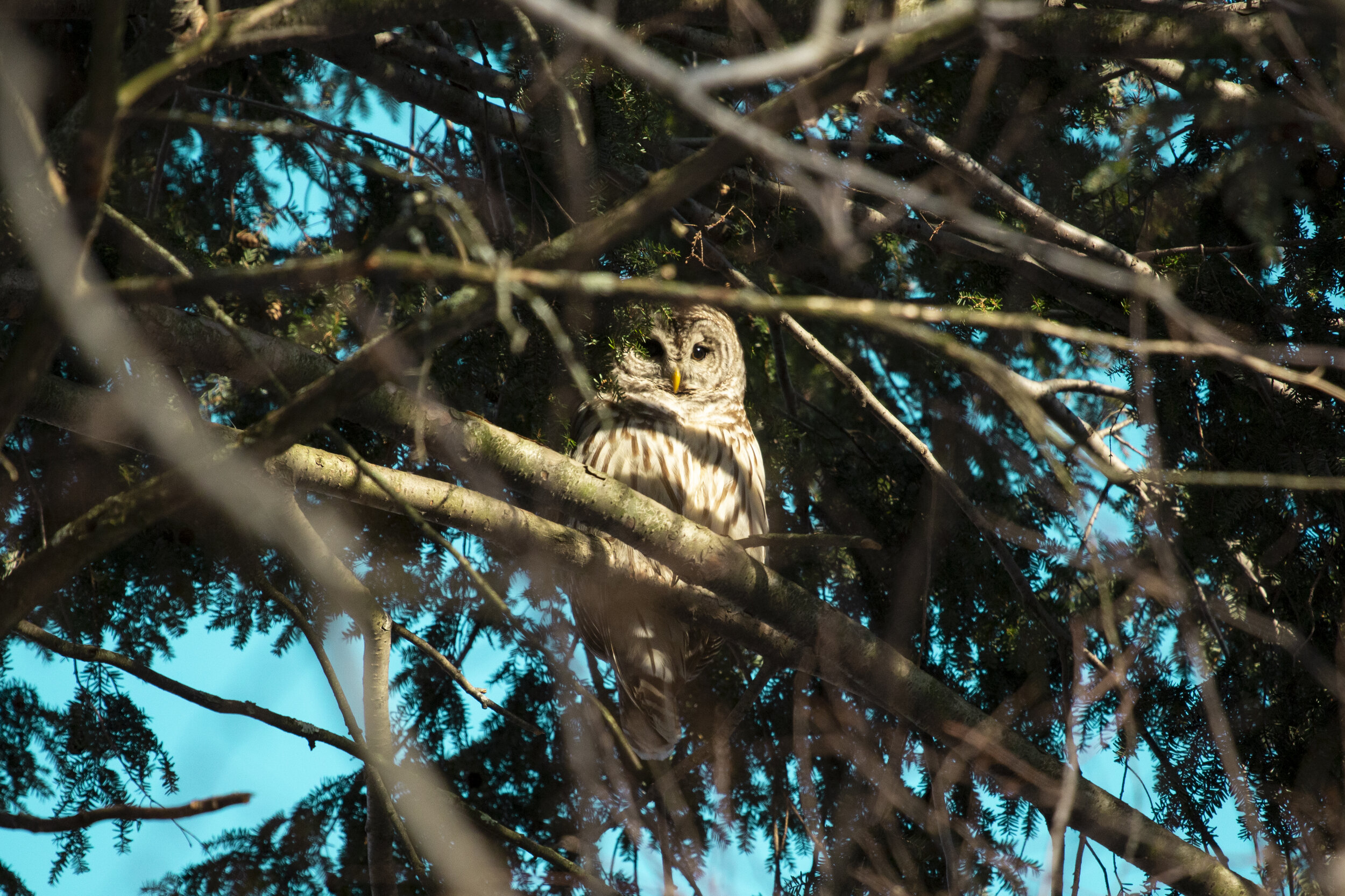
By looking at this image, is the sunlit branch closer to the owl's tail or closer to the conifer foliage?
the conifer foliage

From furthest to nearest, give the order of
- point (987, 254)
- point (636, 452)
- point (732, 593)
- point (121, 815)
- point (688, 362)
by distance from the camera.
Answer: point (688, 362), point (636, 452), point (987, 254), point (732, 593), point (121, 815)

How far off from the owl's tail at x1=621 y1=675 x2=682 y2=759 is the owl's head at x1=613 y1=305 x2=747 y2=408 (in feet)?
3.79

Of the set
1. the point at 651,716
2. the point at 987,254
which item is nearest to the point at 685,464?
the point at 651,716

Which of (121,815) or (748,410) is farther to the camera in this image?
(748,410)

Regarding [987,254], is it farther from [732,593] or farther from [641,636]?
[641,636]

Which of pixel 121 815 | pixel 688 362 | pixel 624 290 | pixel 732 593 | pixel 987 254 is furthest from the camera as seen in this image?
pixel 688 362

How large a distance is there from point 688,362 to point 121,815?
2964 millimetres

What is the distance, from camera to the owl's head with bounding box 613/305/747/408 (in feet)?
13.9

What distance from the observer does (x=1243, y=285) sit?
2.72 m

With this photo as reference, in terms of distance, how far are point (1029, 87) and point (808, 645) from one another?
5.61ft

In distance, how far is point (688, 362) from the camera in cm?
437

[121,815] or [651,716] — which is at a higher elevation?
[651,716]

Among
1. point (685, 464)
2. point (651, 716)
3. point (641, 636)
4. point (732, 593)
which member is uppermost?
point (685, 464)

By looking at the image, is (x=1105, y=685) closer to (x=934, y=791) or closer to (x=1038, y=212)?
(x=934, y=791)
